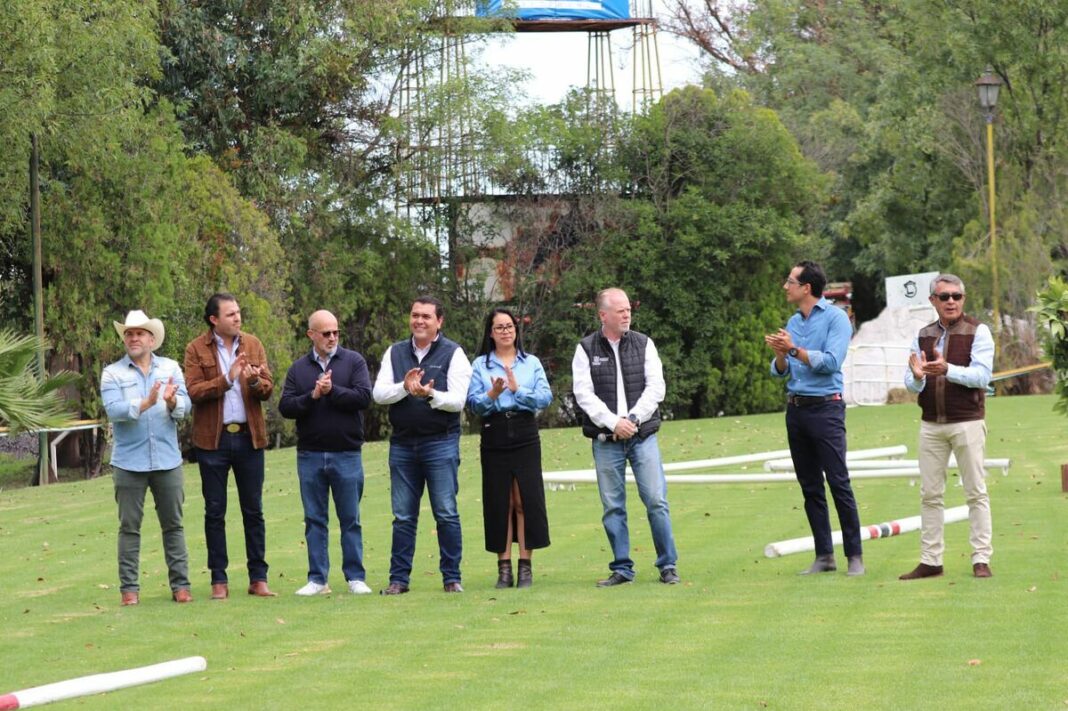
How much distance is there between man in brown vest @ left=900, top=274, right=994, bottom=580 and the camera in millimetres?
10367

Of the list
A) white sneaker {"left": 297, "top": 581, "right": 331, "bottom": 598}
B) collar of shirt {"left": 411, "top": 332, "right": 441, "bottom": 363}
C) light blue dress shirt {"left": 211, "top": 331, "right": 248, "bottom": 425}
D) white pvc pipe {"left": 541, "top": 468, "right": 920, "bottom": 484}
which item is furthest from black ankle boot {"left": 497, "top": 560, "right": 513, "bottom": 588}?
white pvc pipe {"left": 541, "top": 468, "right": 920, "bottom": 484}

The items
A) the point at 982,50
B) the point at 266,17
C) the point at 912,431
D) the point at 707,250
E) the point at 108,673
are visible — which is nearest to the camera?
the point at 108,673

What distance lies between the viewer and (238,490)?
1102cm

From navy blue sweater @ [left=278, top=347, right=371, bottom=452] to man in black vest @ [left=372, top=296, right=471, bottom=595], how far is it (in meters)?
0.18

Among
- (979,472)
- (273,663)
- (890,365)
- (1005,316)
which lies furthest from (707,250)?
(273,663)

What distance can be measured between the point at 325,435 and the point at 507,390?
1246 millimetres

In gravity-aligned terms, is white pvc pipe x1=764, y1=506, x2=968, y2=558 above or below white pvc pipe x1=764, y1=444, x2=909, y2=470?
below

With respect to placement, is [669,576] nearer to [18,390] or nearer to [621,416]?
[621,416]

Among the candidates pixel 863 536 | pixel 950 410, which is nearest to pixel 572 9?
pixel 863 536

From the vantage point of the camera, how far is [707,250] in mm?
39188

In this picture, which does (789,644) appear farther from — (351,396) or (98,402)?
(98,402)

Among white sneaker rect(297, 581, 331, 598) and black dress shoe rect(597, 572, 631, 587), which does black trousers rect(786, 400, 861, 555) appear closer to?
black dress shoe rect(597, 572, 631, 587)

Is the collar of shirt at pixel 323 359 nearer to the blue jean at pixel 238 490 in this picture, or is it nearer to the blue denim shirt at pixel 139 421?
the blue jean at pixel 238 490

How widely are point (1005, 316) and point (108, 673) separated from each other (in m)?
36.4
